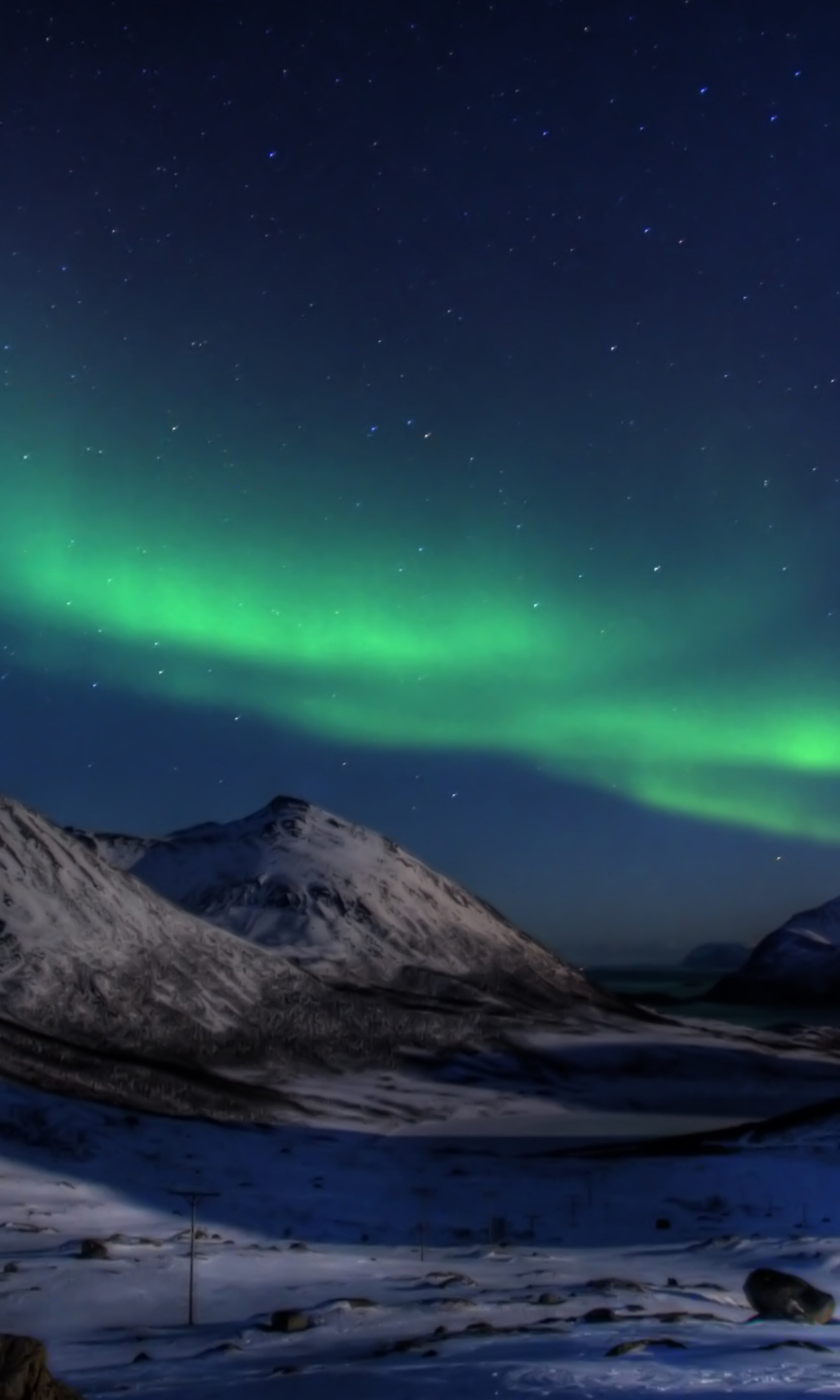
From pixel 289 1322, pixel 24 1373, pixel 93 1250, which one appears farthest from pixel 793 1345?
pixel 93 1250

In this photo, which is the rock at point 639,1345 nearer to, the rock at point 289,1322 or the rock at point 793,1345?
the rock at point 793,1345

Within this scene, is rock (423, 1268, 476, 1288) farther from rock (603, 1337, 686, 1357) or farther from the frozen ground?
rock (603, 1337, 686, 1357)

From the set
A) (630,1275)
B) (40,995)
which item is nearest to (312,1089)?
(40,995)

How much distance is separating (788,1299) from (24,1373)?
951 inches

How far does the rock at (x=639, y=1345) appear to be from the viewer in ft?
85.9

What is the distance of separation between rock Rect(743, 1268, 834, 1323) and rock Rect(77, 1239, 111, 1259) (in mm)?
26525

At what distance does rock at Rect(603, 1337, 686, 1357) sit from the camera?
85.9ft

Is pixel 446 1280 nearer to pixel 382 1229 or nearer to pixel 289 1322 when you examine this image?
pixel 289 1322

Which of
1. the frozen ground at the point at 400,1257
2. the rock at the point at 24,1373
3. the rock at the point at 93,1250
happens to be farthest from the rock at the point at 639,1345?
the rock at the point at 93,1250

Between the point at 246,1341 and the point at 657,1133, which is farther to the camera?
the point at 657,1133

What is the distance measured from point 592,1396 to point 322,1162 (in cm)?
9120

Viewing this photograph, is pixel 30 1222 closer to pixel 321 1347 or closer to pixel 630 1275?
pixel 630 1275

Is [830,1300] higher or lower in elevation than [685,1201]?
higher

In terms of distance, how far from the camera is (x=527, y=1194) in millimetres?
92500
